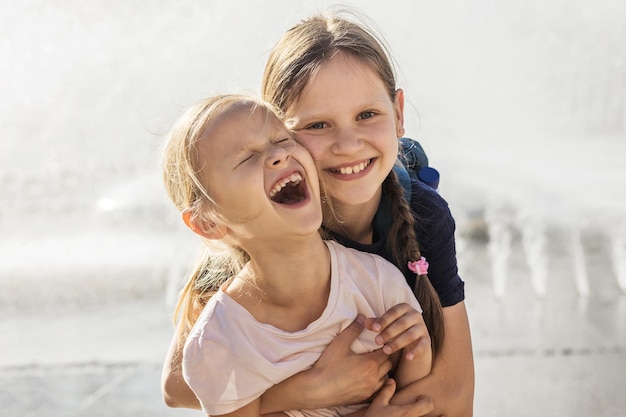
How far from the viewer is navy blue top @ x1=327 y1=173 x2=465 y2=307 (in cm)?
218

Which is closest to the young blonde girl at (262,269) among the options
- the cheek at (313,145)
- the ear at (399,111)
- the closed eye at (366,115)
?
the cheek at (313,145)

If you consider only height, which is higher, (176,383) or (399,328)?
(399,328)

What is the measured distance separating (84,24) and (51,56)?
14.9 inches

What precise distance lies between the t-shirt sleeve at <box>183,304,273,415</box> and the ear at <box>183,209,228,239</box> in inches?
9.3

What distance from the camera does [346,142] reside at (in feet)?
6.69

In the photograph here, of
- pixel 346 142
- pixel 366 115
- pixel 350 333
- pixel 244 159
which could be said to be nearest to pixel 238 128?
pixel 244 159

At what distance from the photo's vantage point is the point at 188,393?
2.23m

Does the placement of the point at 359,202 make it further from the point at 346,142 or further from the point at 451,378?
the point at 451,378

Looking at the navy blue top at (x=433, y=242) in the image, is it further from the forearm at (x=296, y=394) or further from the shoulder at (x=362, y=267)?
the forearm at (x=296, y=394)

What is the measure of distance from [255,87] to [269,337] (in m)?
2.05

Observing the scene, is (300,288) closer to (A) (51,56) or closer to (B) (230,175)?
(B) (230,175)

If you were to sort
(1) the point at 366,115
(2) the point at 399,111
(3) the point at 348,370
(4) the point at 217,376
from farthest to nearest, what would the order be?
(2) the point at 399,111 → (1) the point at 366,115 → (3) the point at 348,370 → (4) the point at 217,376

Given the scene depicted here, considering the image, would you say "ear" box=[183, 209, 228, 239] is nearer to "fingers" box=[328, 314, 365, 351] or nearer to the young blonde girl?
the young blonde girl

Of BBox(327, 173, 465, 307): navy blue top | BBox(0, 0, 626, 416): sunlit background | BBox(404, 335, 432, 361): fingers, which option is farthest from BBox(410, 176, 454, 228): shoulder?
BBox(0, 0, 626, 416): sunlit background
